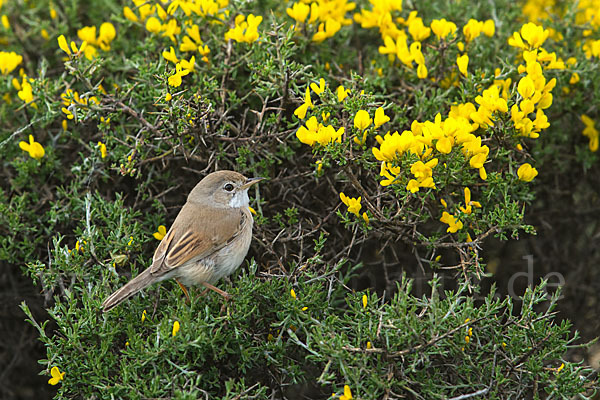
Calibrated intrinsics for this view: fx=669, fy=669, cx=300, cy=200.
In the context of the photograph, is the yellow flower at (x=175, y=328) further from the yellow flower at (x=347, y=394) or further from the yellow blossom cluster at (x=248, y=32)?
the yellow blossom cluster at (x=248, y=32)

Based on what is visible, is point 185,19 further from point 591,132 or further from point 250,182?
point 591,132

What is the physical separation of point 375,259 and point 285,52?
60.6 inches

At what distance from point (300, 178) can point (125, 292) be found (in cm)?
132

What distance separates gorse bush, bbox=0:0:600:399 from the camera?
3184 mm

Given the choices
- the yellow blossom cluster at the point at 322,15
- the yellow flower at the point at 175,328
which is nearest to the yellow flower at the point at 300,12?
the yellow blossom cluster at the point at 322,15

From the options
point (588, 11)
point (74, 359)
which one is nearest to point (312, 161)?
point (74, 359)

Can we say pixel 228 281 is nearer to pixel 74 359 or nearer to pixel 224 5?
pixel 74 359

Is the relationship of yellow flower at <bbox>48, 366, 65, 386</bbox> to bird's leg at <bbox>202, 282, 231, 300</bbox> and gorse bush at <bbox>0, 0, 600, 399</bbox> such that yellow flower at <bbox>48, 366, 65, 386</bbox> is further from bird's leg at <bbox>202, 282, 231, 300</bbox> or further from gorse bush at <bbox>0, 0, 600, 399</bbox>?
bird's leg at <bbox>202, 282, 231, 300</bbox>

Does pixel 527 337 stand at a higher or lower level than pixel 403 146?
lower

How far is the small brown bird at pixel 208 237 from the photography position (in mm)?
3502

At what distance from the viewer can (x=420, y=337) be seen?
9.85 feet

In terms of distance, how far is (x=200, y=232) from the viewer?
12.3ft

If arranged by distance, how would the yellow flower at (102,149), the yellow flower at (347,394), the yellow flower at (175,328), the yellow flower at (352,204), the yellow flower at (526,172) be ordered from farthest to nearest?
the yellow flower at (102,149) → the yellow flower at (526,172) → the yellow flower at (352,204) → the yellow flower at (175,328) → the yellow flower at (347,394)

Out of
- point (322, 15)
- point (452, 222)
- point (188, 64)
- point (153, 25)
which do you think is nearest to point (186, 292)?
point (188, 64)
